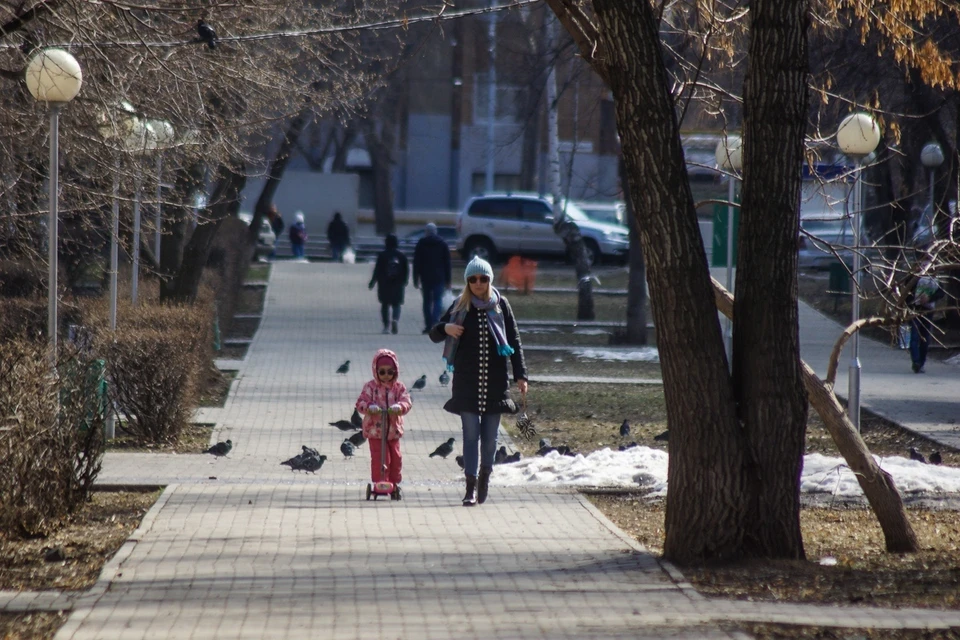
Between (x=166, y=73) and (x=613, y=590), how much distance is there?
6690 millimetres

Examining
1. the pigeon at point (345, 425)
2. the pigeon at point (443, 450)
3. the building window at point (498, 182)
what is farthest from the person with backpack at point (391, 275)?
the building window at point (498, 182)

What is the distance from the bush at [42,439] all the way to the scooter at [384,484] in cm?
181

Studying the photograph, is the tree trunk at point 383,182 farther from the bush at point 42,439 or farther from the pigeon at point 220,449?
the bush at point 42,439

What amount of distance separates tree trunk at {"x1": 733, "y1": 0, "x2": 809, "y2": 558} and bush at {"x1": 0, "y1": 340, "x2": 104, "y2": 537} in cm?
Answer: 370

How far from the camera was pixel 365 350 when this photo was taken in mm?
21078

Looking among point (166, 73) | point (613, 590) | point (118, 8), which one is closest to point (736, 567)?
point (613, 590)

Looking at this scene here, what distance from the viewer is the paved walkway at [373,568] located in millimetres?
5129

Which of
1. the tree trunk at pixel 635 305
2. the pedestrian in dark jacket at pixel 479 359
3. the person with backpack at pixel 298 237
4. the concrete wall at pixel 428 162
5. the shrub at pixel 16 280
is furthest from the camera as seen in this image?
the concrete wall at pixel 428 162

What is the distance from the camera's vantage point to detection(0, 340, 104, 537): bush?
6570 millimetres

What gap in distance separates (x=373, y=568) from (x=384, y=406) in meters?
2.29

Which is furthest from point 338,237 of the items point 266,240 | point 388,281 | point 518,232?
point 388,281

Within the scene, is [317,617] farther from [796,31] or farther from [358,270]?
[358,270]

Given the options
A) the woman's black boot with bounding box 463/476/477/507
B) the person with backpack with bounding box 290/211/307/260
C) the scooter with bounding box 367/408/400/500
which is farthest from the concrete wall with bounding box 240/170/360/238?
the woman's black boot with bounding box 463/476/477/507

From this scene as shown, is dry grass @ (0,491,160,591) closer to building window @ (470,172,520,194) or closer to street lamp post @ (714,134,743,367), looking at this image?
street lamp post @ (714,134,743,367)
